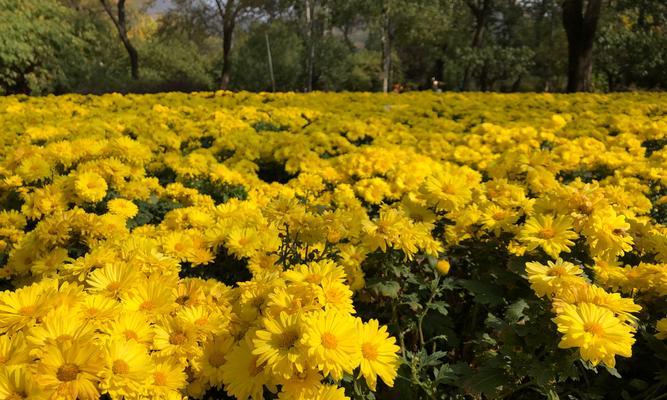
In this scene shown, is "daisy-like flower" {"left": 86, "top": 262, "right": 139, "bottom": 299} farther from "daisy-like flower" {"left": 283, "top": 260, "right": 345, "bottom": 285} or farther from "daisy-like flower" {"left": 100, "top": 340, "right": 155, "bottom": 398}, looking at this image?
"daisy-like flower" {"left": 283, "top": 260, "right": 345, "bottom": 285}

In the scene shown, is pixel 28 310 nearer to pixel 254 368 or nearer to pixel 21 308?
pixel 21 308

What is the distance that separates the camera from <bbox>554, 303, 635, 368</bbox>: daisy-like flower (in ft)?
4.37

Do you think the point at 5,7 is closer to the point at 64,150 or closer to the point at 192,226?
the point at 64,150

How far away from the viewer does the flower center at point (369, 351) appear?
142 cm

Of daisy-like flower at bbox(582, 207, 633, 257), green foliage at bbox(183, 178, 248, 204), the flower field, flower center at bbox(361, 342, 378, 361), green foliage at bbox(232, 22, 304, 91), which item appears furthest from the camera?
green foliage at bbox(232, 22, 304, 91)

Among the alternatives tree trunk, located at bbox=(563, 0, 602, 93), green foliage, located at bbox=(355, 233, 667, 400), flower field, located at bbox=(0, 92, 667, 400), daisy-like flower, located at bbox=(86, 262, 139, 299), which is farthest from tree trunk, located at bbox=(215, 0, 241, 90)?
daisy-like flower, located at bbox=(86, 262, 139, 299)

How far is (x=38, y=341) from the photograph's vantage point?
1.22 m

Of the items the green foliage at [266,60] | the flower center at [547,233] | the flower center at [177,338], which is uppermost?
the green foliage at [266,60]

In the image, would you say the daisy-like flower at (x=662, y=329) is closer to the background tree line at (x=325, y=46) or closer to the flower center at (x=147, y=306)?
the flower center at (x=147, y=306)

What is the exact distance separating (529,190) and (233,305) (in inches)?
86.2

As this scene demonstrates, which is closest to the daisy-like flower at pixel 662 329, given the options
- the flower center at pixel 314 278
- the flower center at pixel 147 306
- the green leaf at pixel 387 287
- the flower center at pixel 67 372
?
the green leaf at pixel 387 287

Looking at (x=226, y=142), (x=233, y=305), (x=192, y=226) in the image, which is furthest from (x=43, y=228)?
(x=226, y=142)

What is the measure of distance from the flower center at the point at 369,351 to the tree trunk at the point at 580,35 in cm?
1452

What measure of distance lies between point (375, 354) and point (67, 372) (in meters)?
0.81
